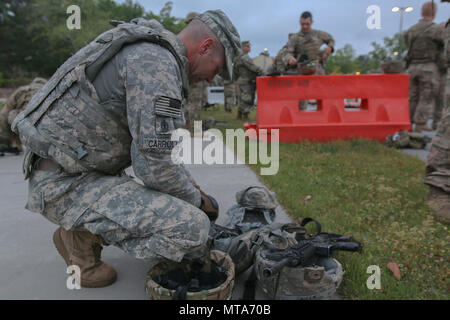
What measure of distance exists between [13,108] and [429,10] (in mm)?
7201

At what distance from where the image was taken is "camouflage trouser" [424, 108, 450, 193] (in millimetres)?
2795

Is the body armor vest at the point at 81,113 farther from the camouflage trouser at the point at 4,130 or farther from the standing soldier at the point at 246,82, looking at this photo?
the standing soldier at the point at 246,82

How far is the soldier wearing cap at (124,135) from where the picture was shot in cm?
158

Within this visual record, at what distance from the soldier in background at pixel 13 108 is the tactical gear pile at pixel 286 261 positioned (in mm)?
4214

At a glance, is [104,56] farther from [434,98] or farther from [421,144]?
[434,98]

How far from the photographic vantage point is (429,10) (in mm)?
6344

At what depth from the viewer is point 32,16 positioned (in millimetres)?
39875

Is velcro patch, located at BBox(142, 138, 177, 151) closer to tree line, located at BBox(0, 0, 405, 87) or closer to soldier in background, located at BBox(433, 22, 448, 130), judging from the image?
soldier in background, located at BBox(433, 22, 448, 130)

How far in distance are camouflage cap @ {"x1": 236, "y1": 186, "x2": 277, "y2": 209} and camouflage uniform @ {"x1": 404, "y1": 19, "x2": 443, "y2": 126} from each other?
17.8 ft

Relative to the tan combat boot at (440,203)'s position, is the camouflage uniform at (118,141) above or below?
above

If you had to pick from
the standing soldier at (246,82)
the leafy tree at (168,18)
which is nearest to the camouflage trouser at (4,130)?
the standing soldier at (246,82)

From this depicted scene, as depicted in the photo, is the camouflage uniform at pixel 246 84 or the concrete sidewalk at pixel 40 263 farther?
the camouflage uniform at pixel 246 84

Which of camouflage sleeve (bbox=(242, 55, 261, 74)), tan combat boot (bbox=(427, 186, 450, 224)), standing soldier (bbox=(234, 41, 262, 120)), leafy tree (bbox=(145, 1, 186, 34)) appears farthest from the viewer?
leafy tree (bbox=(145, 1, 186, 34))

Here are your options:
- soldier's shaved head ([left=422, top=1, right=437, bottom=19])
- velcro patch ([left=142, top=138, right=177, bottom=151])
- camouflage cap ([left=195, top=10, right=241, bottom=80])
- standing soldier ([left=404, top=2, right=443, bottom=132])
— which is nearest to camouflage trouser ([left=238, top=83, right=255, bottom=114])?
standing soldier ([left=404, top=2, right=443, bottom=132])
